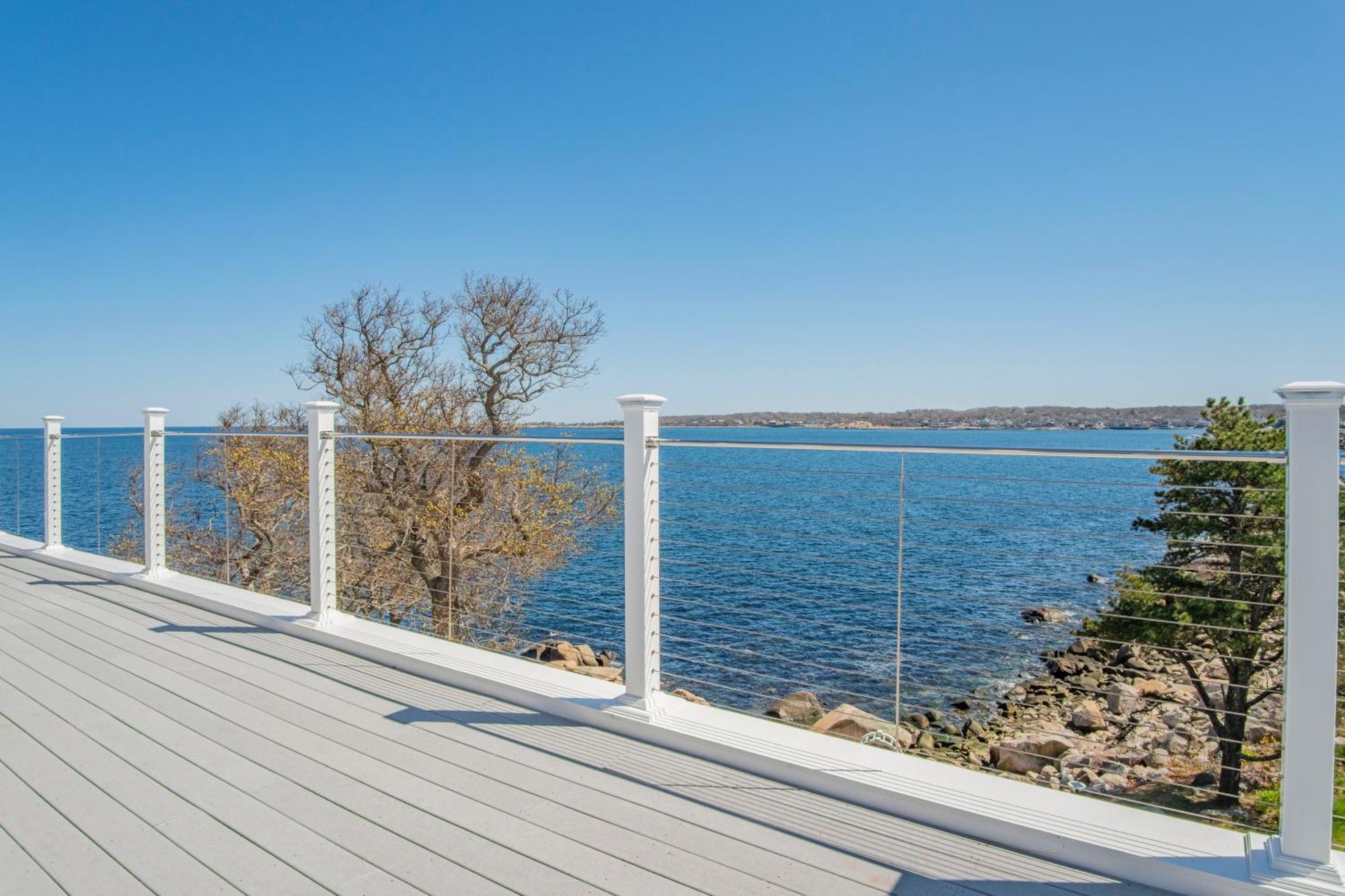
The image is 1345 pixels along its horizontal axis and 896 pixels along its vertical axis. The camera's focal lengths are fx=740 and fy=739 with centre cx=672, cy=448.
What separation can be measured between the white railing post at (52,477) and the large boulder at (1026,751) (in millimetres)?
8438

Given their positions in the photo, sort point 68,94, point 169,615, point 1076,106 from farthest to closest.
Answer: point 1076,106, point 68,94, point 169,615

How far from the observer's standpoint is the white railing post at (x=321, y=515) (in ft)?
11.9

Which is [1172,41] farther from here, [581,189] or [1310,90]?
[581,189]

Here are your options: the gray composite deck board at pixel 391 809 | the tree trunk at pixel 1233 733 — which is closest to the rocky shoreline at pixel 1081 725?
the tree trunk at pixel 1233 733

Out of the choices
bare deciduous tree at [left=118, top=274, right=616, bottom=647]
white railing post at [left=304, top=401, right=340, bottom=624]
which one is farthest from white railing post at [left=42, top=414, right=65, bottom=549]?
bare deciduous tree at [left=118, top=274, right=616, bottom=647]

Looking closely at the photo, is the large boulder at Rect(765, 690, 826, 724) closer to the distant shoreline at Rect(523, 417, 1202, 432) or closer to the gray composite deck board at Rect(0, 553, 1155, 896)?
the distant shoreline at Rect(523, 417, 1202, 432)

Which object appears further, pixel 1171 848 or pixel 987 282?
pixel 987 282

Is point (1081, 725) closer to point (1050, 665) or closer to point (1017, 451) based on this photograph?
point (1050, 665)

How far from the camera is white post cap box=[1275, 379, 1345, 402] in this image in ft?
4.98

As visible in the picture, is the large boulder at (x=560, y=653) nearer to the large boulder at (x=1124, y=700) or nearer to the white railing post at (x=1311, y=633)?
the large boulder at (x=1124, y=700)

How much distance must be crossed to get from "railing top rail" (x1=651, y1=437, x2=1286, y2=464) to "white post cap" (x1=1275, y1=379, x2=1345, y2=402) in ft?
0.44

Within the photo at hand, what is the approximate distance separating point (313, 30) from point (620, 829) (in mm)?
13666

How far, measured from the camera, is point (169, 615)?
399 cm

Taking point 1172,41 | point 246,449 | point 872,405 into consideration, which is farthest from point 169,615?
point 872,405
